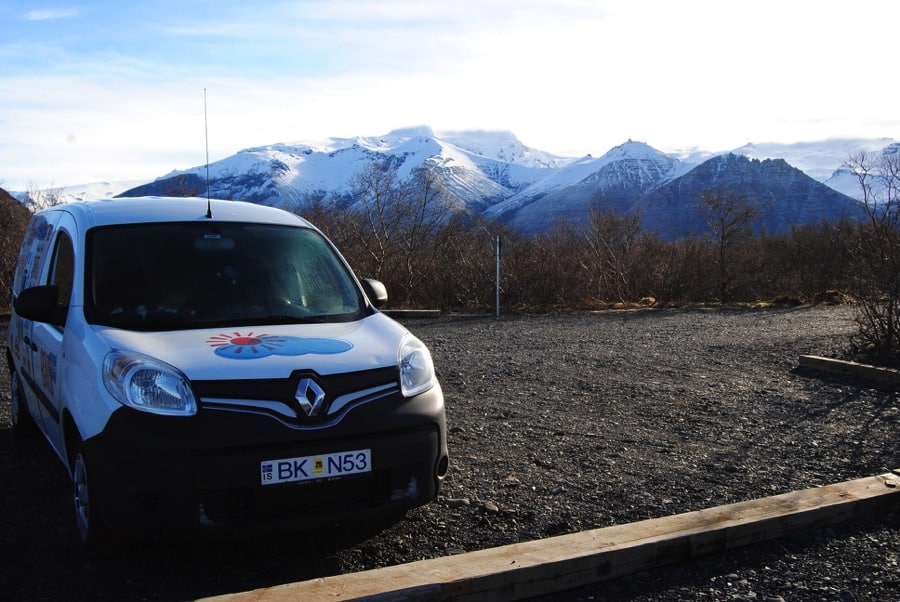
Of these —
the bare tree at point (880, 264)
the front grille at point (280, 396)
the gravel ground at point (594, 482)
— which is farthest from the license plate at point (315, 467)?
the bare tree at point (880, 264)

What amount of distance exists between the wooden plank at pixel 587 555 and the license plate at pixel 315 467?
46 centimetres

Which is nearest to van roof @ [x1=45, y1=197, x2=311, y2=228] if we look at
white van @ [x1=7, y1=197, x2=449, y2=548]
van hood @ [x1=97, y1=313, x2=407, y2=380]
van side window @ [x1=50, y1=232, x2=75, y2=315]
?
white van @ [x1=7, y1=197, x2=449, y2=548]

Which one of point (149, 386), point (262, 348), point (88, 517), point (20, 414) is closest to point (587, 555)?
point (262, 348)

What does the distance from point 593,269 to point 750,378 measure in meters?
12.2

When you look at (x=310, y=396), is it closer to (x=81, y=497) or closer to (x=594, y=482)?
(x=81, y=497)

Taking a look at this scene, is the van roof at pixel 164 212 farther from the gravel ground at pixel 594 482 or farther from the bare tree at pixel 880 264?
the bare tree at pixel 880 264

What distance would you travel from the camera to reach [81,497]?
376cm

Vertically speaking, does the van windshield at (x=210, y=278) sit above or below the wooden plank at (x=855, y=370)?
above

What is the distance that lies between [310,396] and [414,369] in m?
0.66

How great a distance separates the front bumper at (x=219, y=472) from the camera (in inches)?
127

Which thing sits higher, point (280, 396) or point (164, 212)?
point (164, 212)

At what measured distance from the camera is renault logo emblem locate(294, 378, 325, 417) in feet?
11.3

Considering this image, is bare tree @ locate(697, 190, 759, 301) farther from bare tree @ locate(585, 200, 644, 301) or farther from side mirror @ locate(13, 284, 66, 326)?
side mirror @ locate(13, 284, 66, 326)

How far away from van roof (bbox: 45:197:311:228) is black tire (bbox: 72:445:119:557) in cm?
158
